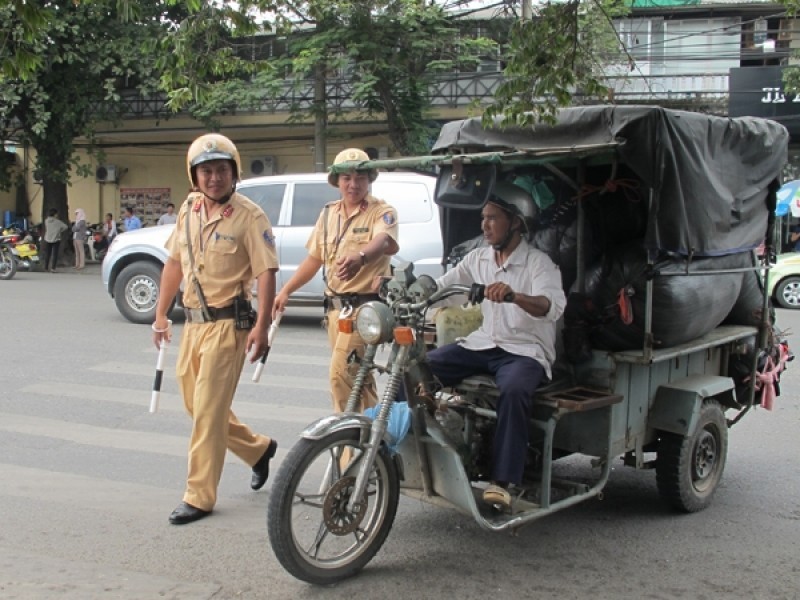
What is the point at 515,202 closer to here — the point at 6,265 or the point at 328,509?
the point at 328,509

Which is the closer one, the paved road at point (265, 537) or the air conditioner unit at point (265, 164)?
the paved road at point (265, 537)

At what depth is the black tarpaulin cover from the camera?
13.9 ft

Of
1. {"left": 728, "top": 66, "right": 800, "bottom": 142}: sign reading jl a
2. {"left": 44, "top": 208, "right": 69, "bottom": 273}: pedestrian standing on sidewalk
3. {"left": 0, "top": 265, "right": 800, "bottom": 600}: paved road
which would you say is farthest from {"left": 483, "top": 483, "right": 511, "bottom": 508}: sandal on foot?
{"left": 728, "top": 66, "right": 800, "bottom": 142}: sign reading jl a

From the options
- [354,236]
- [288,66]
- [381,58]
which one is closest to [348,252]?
[354,236]

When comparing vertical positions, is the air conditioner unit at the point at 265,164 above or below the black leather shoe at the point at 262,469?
above

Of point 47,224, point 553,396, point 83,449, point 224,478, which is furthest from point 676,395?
point 47,224

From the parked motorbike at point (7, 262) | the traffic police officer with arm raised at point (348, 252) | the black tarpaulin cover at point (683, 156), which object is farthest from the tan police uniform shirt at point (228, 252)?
the parked motorbike at point (7, 262)

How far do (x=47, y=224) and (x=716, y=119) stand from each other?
64.0 feet

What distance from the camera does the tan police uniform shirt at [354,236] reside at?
5102 mm

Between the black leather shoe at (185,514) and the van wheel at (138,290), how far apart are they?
287 inches

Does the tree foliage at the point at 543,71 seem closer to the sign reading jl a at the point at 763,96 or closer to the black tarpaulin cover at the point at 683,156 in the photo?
the black tarpaulin cover at the point at 683,156

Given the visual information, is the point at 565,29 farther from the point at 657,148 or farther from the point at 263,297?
the point at 263,297

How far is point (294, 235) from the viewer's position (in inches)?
430

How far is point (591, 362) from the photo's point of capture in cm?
452
